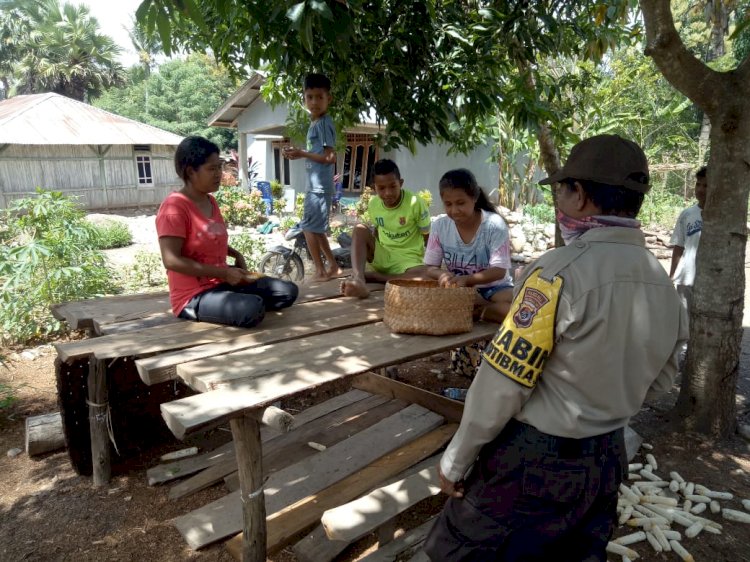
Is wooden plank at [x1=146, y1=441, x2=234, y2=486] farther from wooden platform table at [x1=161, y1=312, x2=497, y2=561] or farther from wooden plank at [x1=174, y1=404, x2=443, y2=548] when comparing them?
wooden platform table at [x1=161, y1=312, x2=497, y2=561]

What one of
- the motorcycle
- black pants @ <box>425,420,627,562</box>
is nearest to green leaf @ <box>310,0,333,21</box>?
black pants @ <box>425,420,627,562</box>

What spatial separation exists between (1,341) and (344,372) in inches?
184

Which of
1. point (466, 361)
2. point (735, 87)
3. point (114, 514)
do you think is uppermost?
point (735, 87)

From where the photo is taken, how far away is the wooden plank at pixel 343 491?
8.50ft

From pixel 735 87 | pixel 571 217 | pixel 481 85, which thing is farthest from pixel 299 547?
pixel 735 87

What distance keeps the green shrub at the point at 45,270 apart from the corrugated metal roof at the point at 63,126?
36.8 feet

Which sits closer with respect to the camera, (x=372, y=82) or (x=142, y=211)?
(x=372, y=82)

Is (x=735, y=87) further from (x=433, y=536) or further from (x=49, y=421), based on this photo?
(x=49, y=421)

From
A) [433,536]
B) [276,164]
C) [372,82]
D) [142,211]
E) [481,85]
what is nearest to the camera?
[433,536]

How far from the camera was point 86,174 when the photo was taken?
1664 centimetres

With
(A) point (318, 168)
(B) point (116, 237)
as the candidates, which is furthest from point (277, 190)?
(A) point (318, 168)

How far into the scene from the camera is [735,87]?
307 centimetres

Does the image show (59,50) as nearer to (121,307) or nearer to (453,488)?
(121,307)

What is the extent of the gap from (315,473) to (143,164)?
17563mm
